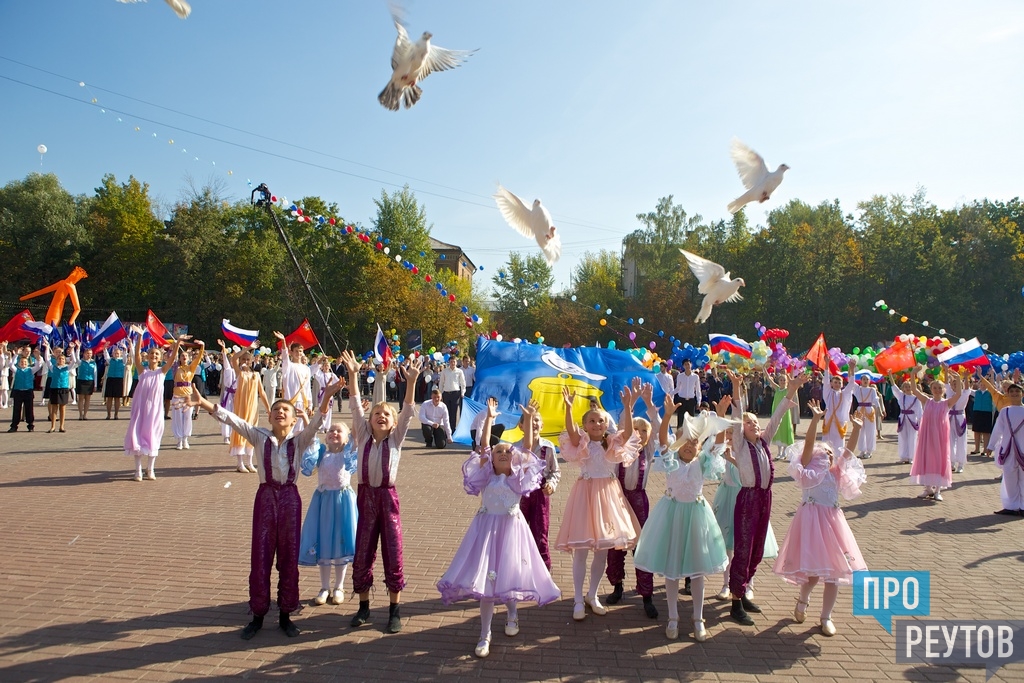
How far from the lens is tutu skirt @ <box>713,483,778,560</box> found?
6574mm

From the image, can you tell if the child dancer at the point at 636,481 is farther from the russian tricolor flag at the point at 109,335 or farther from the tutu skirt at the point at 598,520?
the russian tricolor flag at the point at 109,335

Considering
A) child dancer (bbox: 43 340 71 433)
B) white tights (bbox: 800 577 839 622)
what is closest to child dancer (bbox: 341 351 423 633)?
white tights (bbox: 800 577 839 622)

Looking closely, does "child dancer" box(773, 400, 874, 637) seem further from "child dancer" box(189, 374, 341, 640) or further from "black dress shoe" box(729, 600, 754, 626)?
"child dancer" box(189, 374, 341, 640)

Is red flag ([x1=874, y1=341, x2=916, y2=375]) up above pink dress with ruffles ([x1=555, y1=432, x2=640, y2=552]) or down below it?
above

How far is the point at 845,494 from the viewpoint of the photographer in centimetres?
615

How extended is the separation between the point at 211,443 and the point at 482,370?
322 inches

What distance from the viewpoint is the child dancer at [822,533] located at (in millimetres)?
5719

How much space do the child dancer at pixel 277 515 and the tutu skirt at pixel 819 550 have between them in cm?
386

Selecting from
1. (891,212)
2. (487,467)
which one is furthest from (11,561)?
(891,212)

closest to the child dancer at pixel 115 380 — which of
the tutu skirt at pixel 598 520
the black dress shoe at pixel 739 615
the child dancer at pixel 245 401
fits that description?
the child dancer at pixel 245 401

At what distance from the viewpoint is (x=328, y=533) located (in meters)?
6.10

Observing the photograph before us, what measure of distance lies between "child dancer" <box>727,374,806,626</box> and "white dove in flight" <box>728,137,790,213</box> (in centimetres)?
270

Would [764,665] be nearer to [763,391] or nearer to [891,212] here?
[763,391]

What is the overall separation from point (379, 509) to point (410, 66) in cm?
385
